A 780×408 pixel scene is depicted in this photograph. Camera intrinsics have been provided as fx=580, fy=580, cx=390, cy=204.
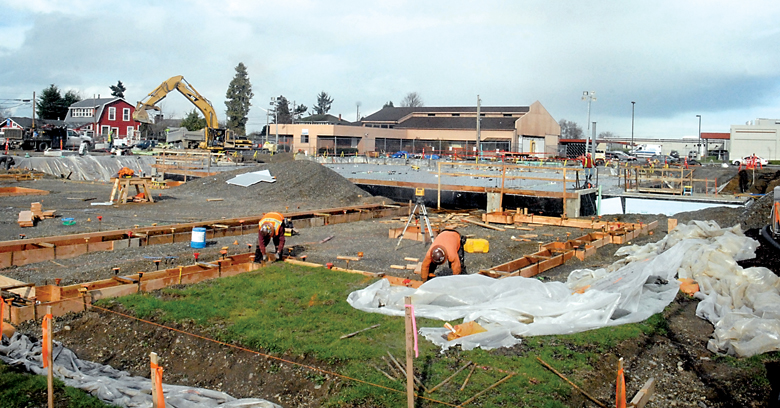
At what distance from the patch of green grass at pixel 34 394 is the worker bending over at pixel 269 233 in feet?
16.6

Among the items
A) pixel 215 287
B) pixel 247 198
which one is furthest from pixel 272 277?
pixel 247 198

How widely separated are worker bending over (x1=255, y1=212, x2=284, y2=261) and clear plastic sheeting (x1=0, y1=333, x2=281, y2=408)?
440 centimetres

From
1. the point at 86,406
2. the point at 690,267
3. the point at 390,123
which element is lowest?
the point at 86,406

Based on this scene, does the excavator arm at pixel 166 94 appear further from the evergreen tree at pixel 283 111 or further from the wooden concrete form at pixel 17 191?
the evergreen tree at pixel 283 111

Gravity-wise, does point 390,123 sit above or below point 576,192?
above

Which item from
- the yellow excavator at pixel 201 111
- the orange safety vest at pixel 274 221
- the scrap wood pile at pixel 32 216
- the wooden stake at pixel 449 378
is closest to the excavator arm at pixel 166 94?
the yellow excavator at pixel 201 111

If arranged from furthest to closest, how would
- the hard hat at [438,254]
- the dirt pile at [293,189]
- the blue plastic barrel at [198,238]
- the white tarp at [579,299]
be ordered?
the dirt pile at [293,189] → the blue plastic barrel at [198,238] → the hard hat at [438,254] → the white tarp at [579,299]

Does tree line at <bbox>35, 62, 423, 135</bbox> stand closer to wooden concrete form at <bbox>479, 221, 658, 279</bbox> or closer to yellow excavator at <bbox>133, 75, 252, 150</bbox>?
yellow excavator at <bbox>133, 75, 252, 150</bbox>

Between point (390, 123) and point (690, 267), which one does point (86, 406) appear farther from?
point (390, 123)

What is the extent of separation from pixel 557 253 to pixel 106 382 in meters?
9.62

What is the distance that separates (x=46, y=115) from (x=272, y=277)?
7167 cm

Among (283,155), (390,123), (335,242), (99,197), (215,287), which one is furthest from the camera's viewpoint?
(390,123)

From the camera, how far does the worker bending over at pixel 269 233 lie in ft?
35.2

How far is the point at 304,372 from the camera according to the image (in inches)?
238
